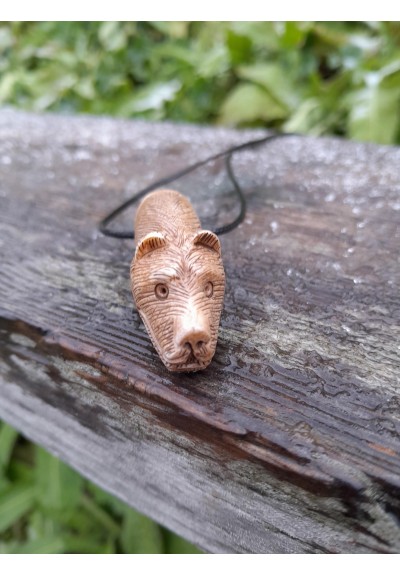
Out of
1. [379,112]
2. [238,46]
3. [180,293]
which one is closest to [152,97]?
[238,46]

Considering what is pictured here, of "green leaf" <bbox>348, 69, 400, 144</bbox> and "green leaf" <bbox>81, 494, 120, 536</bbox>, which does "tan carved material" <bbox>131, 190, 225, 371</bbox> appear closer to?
"green leaf" <bbox>81, 494, 120, 536</bbox>

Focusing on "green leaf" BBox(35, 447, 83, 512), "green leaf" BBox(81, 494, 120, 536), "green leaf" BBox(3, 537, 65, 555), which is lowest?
"green leaf" BBox(3, 537, 65, 555)

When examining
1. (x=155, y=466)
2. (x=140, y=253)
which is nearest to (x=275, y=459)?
(x=155, y=466)

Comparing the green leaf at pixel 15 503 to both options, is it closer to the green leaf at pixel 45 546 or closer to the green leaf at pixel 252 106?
the green leaf at pixel 45 546

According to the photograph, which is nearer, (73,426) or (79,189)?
(73,426)

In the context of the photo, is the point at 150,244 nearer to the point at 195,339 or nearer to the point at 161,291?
the point at 161,291

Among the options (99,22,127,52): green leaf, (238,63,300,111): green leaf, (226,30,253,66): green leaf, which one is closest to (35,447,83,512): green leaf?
(238,63,300,111): green leaf

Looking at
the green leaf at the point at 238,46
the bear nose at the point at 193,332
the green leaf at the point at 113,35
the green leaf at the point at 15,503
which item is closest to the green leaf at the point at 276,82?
the green leaf at the point at 238,46

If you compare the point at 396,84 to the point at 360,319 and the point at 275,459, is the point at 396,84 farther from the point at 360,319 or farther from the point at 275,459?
the point at 275,459

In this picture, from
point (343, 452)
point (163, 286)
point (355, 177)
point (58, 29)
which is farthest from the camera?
point (58, 29)
